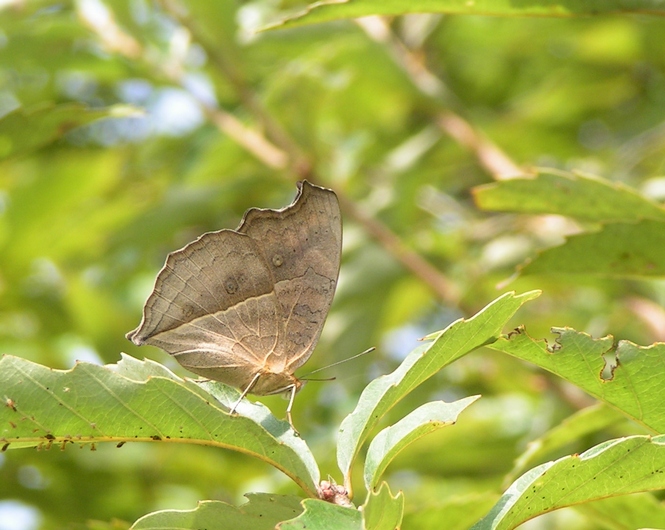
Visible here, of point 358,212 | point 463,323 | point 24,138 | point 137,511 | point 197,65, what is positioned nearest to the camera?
point 463,323

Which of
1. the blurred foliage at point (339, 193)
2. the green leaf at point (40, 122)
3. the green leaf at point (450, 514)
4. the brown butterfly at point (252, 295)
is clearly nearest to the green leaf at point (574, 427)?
the green leaf at point (450, 514)

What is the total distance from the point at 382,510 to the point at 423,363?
0.24 metres

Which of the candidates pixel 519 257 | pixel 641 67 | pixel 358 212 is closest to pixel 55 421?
pixel 358 212

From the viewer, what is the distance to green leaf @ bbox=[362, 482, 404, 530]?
1.07 metres

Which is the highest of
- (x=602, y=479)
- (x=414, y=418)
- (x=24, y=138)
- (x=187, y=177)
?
(x=24, y=138)

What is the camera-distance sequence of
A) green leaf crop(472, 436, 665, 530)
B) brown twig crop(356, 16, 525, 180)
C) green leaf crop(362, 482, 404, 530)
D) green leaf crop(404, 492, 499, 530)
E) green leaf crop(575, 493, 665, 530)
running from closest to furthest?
green leaf crop(362, 482, 404, 530) → green leaf crop(472, 436, 665, 530) → green leaf crop(575, 493, 665, 530) → green leaf crop(404, 492, 499, 530) → brown twig crop(356, 16, 525, 180)

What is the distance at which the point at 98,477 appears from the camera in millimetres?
3471

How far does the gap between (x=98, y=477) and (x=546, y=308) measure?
2.20 metres

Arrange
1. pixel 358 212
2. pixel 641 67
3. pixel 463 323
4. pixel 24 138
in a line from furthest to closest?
pixel 641 67
pixel 358 212
pixel 24 138
pixel 463 323

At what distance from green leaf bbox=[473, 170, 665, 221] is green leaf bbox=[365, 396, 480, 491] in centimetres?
72

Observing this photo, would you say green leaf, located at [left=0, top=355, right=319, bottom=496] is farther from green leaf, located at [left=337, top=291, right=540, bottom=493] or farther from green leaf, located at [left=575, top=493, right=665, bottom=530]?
green leaf, located at [left=575, top=493, right=665, bottom=530]

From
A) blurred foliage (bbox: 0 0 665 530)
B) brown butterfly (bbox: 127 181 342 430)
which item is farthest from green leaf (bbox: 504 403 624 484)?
blurred foliage (bbox: 0 0 665 530)

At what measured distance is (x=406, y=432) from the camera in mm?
1252

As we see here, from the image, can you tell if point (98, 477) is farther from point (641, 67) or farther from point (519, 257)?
point (641, 67)
